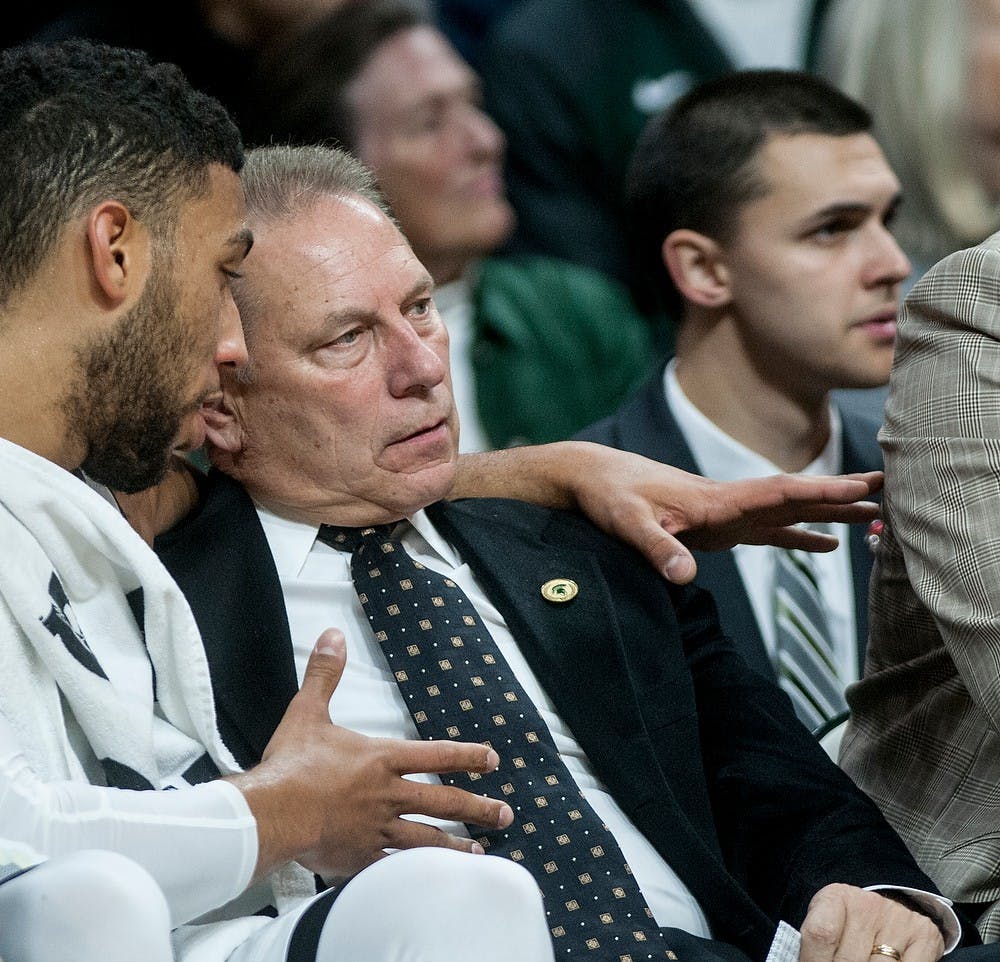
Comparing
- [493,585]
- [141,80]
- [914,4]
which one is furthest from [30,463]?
[914,4]

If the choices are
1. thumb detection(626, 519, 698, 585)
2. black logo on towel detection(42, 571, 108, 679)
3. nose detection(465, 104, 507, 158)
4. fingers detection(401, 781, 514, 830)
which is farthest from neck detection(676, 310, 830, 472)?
black logo on towel detection(42, 571, 108, 679)

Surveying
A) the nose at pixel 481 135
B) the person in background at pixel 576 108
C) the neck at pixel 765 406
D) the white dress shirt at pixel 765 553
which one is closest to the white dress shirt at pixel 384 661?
the white dress shirt at pixel 765 553

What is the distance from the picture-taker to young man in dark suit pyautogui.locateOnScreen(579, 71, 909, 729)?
3105mm

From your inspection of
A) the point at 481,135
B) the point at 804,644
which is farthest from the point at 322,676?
the point at 481,135

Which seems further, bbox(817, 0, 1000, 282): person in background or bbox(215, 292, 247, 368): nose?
bbox(817, 0, 1000, 282): person in background

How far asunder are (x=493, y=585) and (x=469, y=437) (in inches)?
54.5

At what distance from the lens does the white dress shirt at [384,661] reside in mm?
1947

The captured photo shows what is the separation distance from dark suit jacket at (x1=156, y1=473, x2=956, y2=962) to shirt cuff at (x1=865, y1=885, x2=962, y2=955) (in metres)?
0.02

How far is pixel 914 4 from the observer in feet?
12.1

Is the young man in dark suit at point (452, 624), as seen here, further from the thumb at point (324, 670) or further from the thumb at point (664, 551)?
the thumb at point (324, 670)

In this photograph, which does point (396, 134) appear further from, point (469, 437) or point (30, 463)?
point (30, 463)

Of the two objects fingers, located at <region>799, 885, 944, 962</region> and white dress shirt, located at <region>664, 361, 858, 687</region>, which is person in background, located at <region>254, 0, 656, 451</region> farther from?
fingers, located at <region>799, 885, 944, 962</region>

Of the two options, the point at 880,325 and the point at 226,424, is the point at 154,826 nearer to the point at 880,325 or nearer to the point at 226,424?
the point at 226,424

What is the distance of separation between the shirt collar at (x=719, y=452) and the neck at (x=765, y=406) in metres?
0.03
